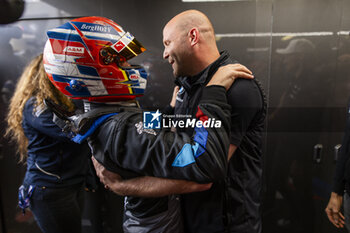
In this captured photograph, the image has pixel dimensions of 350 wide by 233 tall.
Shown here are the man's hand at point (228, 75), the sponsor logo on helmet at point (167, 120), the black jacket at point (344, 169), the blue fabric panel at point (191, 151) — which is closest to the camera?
the blue fabric panel at point (191, 151)

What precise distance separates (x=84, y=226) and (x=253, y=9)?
2.15 m

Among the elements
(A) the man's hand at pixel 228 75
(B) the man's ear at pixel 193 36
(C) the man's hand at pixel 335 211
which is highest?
(B) the man's ear at pixel 193 36

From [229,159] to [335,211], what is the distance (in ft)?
3.11

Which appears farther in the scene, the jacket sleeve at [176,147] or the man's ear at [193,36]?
the man's ear at [193,36]

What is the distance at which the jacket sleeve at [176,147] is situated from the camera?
805 millimetres

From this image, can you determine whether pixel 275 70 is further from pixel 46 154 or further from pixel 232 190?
pixel 46 154

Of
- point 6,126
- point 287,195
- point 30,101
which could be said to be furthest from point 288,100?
point 6,126

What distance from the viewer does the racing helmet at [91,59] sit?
2.95ft

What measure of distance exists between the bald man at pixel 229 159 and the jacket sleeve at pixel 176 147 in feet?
0.74

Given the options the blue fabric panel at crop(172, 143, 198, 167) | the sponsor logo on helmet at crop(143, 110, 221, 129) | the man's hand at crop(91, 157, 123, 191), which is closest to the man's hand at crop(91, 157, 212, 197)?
the man's hand at crop(91, 157, 123, 191)

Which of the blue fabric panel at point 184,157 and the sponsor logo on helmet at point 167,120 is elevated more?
the sponsor logo on helmet at point 167,120

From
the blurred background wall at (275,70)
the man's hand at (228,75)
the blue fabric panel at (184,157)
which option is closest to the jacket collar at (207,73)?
the man's hand at (228,75)

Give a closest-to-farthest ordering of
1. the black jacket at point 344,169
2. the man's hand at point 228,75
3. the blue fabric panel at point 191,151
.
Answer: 1. the blue fabric panel at point 191,151
2. the man's hand at point 228,75
3. the black jacket at point 344,169

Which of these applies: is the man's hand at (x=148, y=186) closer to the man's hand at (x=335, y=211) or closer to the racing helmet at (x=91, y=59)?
the racing helmet at (x=91, y=59)
